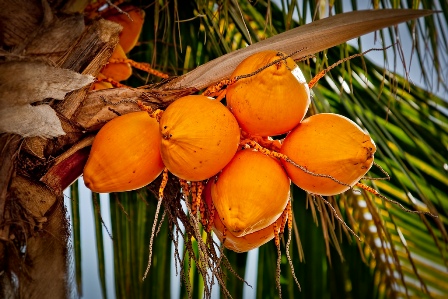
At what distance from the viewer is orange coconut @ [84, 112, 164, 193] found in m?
1.24

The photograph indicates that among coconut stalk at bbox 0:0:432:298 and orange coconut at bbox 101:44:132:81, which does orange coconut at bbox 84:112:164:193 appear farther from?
orange coconut at bbox 101:44:132:81

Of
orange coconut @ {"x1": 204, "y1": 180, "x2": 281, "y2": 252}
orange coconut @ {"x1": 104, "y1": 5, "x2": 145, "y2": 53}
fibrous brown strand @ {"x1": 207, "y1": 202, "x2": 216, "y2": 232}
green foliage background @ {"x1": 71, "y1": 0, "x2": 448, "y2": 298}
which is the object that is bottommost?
green foliage background @ {"x1": 71, "y1": 0, "x2": 448, "y2": 298}

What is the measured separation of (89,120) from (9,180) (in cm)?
22

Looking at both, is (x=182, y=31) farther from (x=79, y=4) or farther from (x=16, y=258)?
(x=16, y=258)

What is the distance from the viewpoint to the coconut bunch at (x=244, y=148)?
1.19 metres

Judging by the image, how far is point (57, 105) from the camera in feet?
4.25

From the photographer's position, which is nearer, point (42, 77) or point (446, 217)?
point (42, 77)

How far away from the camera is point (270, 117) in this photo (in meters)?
1.21

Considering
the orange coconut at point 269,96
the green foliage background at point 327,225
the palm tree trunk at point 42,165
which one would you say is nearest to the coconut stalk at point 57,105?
the palm tree trunk at point 42,165

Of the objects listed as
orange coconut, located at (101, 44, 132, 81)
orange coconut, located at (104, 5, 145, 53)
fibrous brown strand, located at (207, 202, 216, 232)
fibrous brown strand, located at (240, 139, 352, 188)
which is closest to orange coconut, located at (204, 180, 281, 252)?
fibrous brown strand, located at (207, 202, 216, 232)

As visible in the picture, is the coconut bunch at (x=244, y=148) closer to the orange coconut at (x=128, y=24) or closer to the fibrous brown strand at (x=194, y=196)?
the fibrous brown strand at (x=194, y=196)

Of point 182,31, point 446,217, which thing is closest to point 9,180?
point 182,31

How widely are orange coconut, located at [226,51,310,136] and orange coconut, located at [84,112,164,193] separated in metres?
0.17

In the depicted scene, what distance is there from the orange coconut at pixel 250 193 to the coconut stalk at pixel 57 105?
230 millimetres
